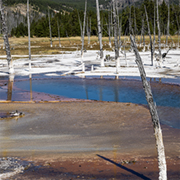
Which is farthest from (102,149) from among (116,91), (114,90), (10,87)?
(10,87)

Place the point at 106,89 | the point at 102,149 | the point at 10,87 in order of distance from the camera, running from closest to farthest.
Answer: the point at 102,149 → the point at 106,89 → the point at 10,87

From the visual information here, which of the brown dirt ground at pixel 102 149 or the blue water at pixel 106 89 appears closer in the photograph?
the brown dirt ground at pixel 102 149

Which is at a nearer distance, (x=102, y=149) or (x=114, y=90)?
(x=102, y=149)

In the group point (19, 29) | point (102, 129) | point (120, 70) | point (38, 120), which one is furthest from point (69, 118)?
point (19, 29)

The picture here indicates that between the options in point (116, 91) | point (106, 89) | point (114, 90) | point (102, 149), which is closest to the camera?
point (102, 149)

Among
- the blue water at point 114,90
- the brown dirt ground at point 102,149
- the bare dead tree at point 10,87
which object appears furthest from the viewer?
the bare dead tree at point 10,87

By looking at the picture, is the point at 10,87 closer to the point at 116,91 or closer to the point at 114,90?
the point at 114,90

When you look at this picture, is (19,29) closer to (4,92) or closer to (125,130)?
(4,92)

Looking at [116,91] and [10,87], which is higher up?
[10,87]

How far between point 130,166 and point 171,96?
36.8 feet

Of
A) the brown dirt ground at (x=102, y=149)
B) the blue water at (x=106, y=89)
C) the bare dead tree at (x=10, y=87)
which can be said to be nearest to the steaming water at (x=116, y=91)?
the blue water at (x=106, y=89)

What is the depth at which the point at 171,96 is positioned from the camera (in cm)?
1927

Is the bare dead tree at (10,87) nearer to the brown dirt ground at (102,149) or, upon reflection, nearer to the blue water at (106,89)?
the blue water at (106,89)

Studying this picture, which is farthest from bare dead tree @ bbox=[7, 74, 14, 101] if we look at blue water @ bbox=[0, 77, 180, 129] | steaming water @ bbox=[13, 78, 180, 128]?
steaming water @ bbox=[13, 78, 180, 128]
